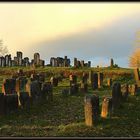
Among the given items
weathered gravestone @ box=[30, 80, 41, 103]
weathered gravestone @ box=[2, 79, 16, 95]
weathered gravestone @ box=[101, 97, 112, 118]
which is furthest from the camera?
weathered gravestone @ box=[2, 79, 16, 95]

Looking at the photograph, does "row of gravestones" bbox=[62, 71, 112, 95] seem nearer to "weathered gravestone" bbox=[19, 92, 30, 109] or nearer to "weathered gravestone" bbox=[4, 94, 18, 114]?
"weathered gravestone" bbox=[19, 92, 30, 109]

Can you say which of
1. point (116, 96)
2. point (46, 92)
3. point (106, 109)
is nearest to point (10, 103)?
point (46, 92)

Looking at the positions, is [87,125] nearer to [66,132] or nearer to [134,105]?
[66,132]

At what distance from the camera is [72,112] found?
70.0 ft

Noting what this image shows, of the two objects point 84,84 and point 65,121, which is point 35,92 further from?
point 84,84

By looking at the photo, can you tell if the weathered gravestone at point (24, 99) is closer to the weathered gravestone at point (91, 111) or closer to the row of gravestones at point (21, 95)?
the row of gravestones at point (21, 95)

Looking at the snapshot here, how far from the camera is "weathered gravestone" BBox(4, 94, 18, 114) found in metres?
20.5

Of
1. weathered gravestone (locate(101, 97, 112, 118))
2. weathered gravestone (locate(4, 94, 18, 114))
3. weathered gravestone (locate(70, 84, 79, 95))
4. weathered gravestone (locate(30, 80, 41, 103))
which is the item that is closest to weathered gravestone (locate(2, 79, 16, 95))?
weathered gravestone (locate(70, 84, 79, 95))

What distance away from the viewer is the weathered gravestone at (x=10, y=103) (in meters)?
20.5

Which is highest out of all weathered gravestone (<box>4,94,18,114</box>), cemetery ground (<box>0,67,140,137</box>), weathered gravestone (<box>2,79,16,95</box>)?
weathered gravestone (<box>2,79,16,95</box>)

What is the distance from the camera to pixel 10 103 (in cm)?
2075

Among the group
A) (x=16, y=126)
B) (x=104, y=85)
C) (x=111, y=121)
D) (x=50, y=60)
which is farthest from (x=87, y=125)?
(x=50, y=60)

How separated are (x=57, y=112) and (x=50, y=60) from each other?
36.4 m

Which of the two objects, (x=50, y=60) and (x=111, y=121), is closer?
(x=111, y=121)
